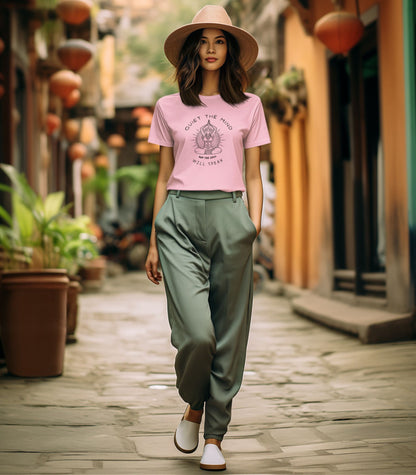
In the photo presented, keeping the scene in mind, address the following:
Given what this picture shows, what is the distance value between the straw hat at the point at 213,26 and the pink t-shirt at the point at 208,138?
245 millimetres

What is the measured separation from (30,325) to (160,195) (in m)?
2.44

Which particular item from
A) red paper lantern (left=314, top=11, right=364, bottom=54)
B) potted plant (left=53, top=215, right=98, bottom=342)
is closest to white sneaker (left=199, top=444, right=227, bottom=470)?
potted plant (left=53, top=215, right=98, bottom=342)

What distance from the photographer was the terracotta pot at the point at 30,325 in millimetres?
5555

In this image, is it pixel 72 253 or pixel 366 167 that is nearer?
pixel 72 253

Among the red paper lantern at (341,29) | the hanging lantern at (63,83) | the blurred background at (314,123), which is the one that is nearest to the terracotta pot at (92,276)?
the blurred background at (314,123)

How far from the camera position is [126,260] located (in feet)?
66.8

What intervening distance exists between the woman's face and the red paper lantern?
4.48 meters

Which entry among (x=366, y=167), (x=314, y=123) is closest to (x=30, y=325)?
(x=366, y=167)

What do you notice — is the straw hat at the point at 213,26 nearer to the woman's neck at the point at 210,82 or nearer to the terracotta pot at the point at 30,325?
the woman's neck at the point at 210,82

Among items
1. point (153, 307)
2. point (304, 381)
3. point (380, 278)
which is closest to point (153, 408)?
point (304, 381)

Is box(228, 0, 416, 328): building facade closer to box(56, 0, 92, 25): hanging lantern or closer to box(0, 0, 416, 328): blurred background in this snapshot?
box(0, 0, 416, 328): blurred background

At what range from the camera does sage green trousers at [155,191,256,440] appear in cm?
324

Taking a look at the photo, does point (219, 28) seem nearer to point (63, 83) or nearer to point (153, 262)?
point (153, 262)

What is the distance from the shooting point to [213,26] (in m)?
3.44
